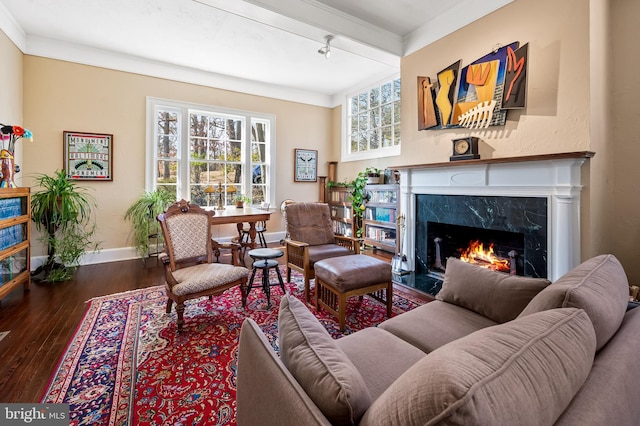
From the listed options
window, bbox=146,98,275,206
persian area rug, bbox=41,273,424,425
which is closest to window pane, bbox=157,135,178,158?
window, bbox=146,98,275,206

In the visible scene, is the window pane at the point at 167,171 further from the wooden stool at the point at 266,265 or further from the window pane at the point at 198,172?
the wooden stool at the point at 266,265

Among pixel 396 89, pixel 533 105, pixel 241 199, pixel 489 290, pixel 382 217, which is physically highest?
pixel 396 89

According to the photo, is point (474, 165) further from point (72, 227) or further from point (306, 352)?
point (72, 227)

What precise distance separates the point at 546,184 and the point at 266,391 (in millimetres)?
2879

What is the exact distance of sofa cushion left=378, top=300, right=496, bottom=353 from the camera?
1399 mm

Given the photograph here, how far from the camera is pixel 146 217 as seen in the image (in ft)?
14.4

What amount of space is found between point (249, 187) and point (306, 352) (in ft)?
16.7

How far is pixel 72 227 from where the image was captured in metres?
3.80

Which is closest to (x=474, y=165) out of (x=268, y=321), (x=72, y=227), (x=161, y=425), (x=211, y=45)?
(x=268, y=321)

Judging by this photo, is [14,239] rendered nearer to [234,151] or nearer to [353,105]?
[234,151]

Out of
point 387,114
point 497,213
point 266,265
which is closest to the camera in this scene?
point 266,265

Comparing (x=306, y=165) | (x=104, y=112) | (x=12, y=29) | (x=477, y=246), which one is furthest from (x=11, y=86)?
(x=477, y=246)

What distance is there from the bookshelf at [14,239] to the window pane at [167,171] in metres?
1.85

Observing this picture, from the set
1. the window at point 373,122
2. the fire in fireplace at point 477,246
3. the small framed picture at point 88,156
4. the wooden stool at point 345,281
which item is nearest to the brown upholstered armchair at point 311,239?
the wooden stool at point 345,281
